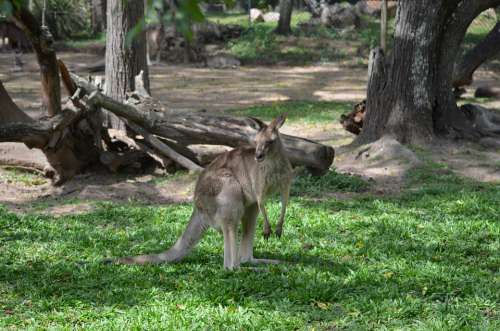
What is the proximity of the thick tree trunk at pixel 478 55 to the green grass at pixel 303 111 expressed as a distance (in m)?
2.28

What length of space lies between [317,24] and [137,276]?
2432cm

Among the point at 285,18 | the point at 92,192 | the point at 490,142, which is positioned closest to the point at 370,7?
the point at 285,18

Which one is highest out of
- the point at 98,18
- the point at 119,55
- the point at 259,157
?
the point at 98,18

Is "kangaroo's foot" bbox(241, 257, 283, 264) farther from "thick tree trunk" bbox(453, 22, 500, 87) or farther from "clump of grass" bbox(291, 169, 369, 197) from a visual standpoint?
"thick tree trunk" bbox(453, 22, 500, 87)

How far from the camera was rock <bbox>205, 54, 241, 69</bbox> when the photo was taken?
23062 mm

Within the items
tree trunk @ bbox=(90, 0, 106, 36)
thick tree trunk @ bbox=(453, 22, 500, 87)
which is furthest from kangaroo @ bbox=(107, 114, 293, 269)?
tree trunk @ bbox=(90, 0, 106, 36)

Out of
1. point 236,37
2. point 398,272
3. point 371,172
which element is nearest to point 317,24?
point 236,37

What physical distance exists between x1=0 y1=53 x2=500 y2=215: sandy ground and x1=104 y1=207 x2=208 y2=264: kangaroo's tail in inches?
104

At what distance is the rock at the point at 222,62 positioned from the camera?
2306 cm

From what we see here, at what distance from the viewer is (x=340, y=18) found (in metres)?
28.5

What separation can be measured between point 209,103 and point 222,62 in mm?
7358

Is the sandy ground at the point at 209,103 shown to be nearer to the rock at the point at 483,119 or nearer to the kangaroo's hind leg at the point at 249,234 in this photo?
the rock at the point at 483,119

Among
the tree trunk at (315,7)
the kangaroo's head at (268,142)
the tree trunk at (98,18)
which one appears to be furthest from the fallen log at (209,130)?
the tree trunk at (98,18)

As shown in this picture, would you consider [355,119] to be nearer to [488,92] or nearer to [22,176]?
[488,92]
